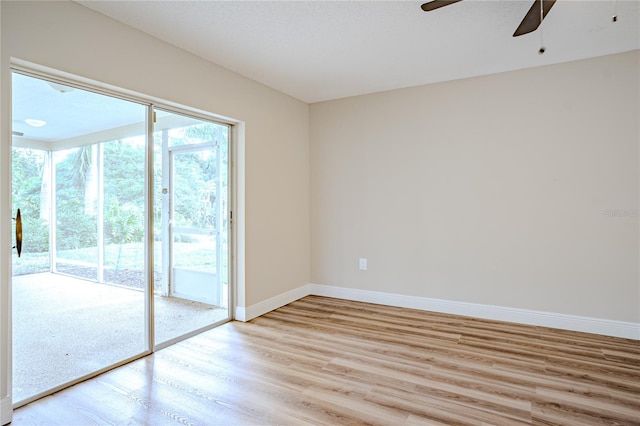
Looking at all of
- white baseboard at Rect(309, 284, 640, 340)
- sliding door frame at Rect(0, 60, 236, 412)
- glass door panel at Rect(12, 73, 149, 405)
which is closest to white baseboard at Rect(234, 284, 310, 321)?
sliding door frame at Rect(0, 60, 236, 412)

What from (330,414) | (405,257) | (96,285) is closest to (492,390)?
(330,414)

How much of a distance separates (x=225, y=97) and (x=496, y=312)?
3.49 m

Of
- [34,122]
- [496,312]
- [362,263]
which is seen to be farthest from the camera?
[362,263]

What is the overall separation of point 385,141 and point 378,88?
0.61m

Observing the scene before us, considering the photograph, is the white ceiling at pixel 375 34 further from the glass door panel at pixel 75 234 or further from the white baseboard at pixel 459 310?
the white baseboard at pixel 459 310

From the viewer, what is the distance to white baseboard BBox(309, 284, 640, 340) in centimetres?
316

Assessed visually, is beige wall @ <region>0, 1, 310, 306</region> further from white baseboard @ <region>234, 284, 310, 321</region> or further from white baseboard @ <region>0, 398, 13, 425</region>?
white baseboard @ <region>0, 398, 13, 425</region>

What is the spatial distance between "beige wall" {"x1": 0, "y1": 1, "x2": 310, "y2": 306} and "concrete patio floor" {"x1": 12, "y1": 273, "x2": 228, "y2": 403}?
810 mm

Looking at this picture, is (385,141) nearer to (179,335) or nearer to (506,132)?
(506,132)

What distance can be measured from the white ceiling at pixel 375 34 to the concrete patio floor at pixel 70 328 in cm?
200

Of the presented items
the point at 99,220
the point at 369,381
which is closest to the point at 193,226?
the point at 99,220

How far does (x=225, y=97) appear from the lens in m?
3.41

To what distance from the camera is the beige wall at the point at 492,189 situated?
3.16 meters

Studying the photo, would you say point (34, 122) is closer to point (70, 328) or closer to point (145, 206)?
point (145, 206)
